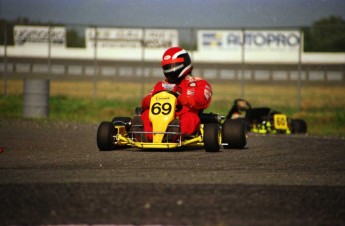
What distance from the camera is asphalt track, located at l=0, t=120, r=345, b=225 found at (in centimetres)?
641

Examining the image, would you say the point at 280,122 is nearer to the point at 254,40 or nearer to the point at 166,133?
the point at 166,133

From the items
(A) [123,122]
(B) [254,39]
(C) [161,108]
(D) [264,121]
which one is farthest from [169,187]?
(B) [254,39]

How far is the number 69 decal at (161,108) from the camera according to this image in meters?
12.5

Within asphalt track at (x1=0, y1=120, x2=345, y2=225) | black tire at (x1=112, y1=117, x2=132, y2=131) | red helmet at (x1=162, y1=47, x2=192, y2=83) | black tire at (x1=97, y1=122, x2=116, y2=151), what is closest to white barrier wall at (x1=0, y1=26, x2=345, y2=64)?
red helmet at (x1=162, y1=47, x2=192, y2=83)

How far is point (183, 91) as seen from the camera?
42.3 ft

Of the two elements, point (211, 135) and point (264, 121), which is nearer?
point (211, 135)

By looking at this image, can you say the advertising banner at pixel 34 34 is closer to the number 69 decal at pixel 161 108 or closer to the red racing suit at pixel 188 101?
the red racing suit at pixel 188 101

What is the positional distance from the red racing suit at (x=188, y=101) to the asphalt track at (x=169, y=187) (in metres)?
0.39

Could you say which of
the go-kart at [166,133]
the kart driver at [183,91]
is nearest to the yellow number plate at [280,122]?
the go-kart at [166,133]

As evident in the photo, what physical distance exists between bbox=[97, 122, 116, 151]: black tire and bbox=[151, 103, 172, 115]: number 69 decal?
68cm

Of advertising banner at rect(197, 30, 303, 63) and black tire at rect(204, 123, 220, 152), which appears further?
advertising banner at rect(197, 30, 303, 63)

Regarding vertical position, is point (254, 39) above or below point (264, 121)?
above

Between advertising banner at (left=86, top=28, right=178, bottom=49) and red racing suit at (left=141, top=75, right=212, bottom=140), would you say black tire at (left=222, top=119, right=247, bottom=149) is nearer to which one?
red racing suit at (left=141, top=75, right=212, bottom=140)

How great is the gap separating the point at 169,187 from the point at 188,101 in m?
4.85
